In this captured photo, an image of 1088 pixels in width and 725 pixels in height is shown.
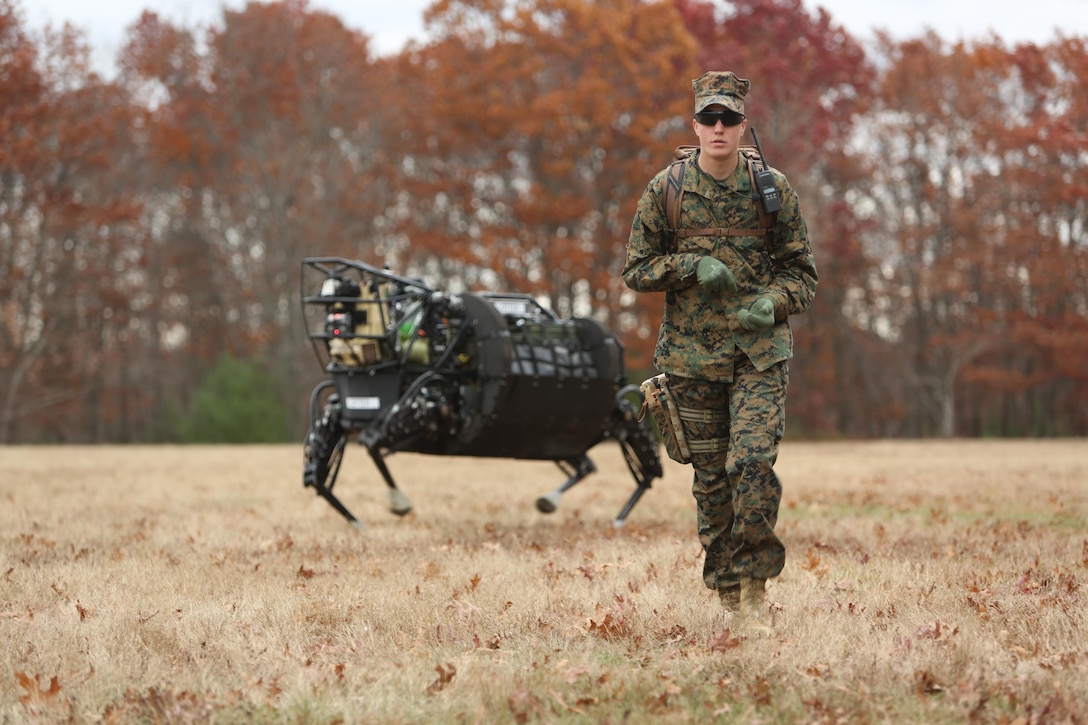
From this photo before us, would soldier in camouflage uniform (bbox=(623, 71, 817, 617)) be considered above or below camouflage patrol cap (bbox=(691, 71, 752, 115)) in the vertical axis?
below

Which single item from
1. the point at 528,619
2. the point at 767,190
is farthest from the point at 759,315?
the point at 528,619

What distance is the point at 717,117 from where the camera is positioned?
6191 mm

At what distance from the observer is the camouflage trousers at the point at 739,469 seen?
6.04 meters

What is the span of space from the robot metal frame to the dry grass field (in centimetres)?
75

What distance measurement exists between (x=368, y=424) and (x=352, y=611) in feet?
13.2

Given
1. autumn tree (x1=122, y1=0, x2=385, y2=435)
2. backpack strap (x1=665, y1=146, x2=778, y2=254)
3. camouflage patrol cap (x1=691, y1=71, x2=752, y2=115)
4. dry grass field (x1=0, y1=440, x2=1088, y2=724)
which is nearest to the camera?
dry grass field (x1=0, y1=440, x2=1088, y2=724)

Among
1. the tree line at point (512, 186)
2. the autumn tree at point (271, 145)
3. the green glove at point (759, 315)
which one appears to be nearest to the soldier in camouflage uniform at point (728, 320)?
the green glove at point (759, 315)

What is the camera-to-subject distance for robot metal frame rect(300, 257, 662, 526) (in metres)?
9.90

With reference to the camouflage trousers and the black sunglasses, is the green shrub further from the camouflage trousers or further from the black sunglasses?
the black sunglasses

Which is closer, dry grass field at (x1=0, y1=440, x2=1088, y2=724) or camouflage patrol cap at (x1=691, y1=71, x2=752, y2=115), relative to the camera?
dry grass field at (x1=0, y1=440, x2=1088, y2=724)

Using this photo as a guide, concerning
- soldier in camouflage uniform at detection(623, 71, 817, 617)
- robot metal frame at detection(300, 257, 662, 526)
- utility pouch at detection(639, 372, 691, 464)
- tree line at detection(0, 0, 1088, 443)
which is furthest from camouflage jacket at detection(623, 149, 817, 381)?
tree line at detection(0, 0, 1088, 443)

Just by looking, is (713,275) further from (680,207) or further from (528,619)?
(528,619)

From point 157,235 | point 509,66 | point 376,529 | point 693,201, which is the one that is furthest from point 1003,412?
point 693,201

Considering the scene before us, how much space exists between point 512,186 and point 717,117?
27.8 m
